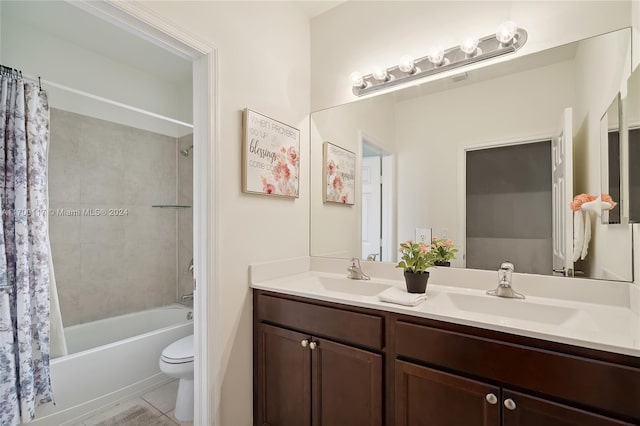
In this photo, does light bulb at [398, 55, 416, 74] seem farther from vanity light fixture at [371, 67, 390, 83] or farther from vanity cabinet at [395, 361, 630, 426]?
vanity cabinet at [395, 361, 630, 426]

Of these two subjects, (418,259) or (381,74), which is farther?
(381,74)

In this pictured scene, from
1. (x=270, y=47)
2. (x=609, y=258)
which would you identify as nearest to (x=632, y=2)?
(x=609, y=258)

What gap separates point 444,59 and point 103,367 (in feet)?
9.22

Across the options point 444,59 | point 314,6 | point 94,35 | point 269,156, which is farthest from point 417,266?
point 94,35

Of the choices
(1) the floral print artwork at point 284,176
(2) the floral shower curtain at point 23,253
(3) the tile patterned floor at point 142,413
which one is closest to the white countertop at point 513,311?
(1) the floral print artwork at point 284,176

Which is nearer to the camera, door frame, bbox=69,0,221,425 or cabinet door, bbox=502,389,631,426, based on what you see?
cabinet door, bbox=502,389,631,426

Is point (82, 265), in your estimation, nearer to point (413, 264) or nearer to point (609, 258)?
point (413, 264)

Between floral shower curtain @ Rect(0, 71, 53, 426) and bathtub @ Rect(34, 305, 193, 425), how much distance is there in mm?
126

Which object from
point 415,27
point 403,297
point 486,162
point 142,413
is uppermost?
point 415,27

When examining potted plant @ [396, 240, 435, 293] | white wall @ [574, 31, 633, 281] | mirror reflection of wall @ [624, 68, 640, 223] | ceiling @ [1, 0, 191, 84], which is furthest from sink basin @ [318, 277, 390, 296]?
ceiling @ [1, 0, 191, 84]

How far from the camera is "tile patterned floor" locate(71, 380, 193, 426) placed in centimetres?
184

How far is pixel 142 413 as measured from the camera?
1942 millimetres

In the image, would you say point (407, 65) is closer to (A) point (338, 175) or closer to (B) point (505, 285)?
(A) point (338, 175)

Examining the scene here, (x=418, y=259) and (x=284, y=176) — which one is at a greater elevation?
(x=284, y=176)
